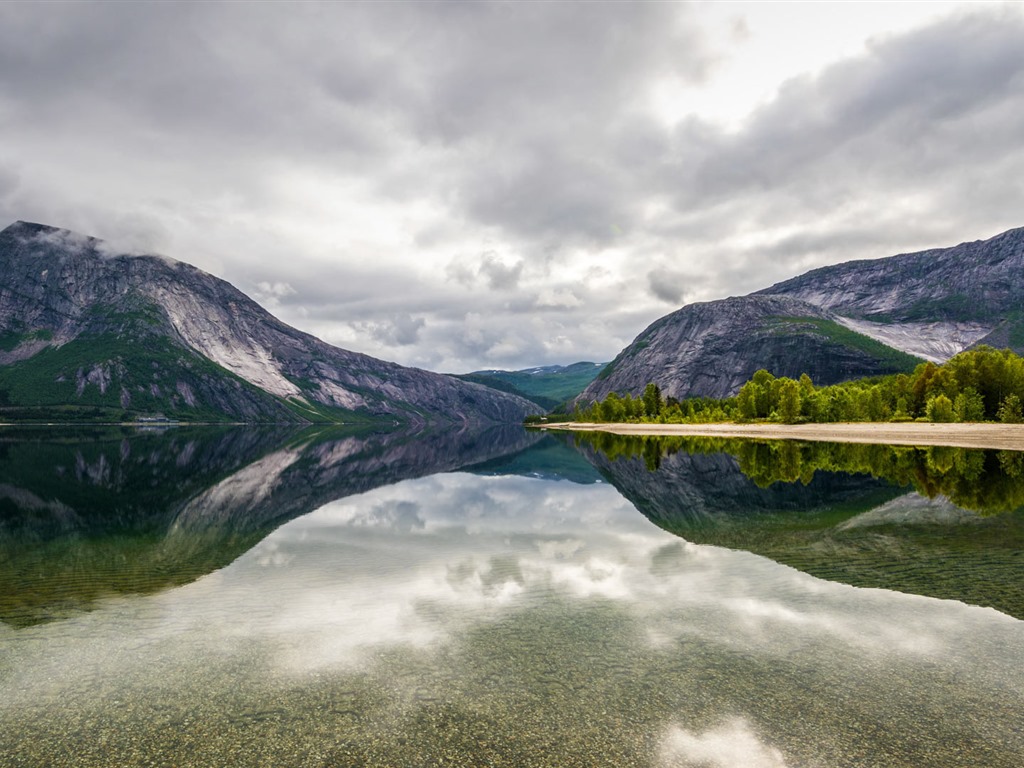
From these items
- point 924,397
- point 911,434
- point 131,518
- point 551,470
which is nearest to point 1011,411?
point 911,434

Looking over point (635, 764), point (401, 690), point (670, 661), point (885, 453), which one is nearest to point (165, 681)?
point (401, 690)

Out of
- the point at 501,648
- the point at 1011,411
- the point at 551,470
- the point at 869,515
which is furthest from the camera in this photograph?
the point at 1011,411

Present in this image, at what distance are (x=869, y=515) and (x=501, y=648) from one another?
1235 inches

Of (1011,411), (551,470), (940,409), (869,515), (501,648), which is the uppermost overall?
(940,409)

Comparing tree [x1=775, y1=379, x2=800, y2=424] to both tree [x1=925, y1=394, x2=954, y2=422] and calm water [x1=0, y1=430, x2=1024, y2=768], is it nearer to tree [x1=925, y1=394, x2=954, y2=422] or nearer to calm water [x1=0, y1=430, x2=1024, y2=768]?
tree [x1=925, y1=394, x2=954, y2=422]

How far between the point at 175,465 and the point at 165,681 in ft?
264

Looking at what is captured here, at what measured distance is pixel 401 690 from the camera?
44.1ft

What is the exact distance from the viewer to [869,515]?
1441 inches

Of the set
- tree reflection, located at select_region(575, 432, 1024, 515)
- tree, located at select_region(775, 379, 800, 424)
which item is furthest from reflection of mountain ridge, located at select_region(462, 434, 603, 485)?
tree, located at select_region(775, 379, 800, 424)

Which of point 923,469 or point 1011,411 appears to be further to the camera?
point 1011,411

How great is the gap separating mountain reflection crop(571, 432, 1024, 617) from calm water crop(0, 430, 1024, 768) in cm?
41

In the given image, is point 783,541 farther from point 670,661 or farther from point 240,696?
point 240,696

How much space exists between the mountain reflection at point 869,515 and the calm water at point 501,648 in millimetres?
411

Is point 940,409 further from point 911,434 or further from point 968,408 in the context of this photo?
point 911,434
